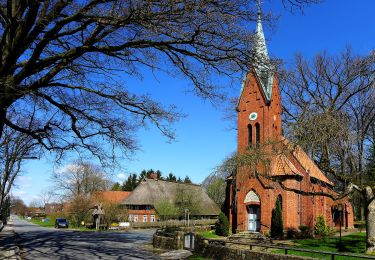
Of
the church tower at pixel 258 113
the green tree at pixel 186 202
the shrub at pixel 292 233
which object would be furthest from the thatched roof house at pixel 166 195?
the shrub at pixel 292 233

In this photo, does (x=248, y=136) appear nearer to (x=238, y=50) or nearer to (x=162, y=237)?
(x=162, y=237)

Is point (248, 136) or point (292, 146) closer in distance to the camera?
point (292, 146)

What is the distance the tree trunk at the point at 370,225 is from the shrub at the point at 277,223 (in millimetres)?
13882

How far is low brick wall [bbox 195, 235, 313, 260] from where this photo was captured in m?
14.1

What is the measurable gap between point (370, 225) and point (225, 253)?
7.23 meters

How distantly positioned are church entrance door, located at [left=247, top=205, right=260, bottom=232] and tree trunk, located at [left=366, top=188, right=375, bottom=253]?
54.1 feet

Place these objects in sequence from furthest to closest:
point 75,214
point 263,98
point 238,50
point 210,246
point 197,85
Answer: point 75,214 → point 263,98 → point 210,246 → point 197,85 → point 238,50

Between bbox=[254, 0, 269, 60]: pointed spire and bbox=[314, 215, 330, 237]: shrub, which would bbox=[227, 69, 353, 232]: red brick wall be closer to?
bbox=[314, 215, 330, 237]: shrub

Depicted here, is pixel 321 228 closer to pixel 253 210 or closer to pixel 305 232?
pixel 305 232

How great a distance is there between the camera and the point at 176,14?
8.11 m

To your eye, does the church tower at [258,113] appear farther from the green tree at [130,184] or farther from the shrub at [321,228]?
the green tree at [130,184]

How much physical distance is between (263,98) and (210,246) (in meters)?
21.2

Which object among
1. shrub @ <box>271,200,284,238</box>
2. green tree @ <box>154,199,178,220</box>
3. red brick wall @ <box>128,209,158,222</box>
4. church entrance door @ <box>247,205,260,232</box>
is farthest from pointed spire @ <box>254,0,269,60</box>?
red brick wall @ <box>128,209,158,222</box>

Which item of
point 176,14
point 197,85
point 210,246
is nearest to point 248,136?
point 210,246
